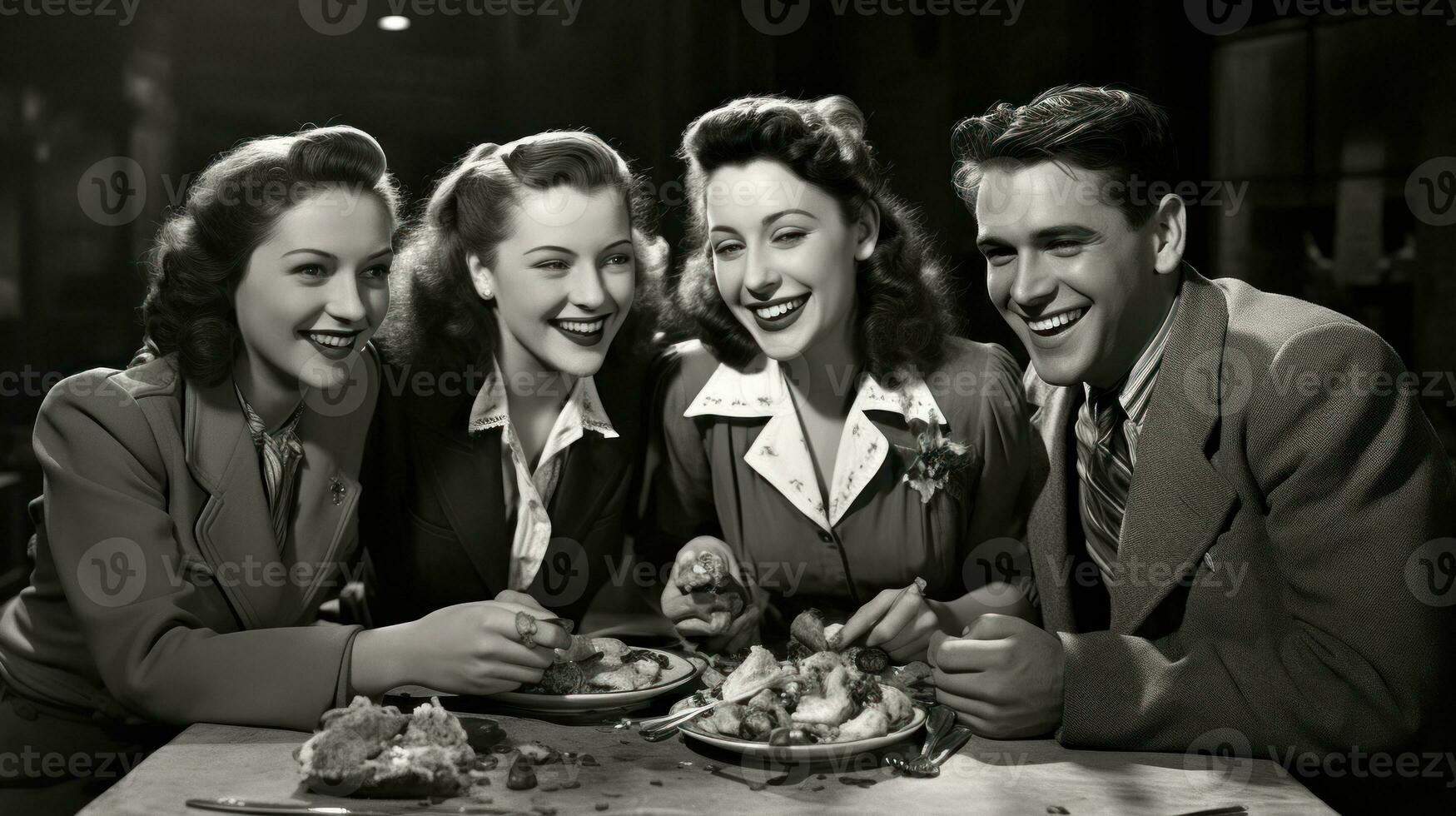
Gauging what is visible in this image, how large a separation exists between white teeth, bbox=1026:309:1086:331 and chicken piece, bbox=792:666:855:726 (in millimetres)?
753

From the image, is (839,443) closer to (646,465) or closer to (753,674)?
(646,465)

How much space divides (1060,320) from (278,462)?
58.1 inches

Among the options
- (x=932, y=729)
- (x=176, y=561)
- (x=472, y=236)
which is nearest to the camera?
(x=932, y=729)

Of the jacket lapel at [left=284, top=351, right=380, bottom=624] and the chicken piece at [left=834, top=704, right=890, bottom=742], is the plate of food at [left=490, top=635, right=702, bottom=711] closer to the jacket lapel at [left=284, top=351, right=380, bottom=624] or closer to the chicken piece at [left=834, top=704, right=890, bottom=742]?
the chicken piece at [left=834, top=704, right=890, bottom=742]

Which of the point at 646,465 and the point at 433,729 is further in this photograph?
the point at 646,465

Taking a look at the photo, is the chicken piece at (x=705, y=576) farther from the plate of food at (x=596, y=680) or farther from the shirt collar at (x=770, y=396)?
the shirt collar at (x=770, y=396)

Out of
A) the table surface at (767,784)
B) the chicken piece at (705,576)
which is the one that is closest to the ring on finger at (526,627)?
the table surface at (767,784)

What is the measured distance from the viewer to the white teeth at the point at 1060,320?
7.08 feet

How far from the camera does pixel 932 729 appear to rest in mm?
1855

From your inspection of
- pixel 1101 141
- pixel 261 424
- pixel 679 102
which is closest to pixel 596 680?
pixel 261 424

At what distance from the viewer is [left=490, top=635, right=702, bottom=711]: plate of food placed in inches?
76.0

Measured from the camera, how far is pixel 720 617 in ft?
7.41

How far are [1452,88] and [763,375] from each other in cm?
243

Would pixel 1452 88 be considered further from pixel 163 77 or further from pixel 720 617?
pixel 163 77
